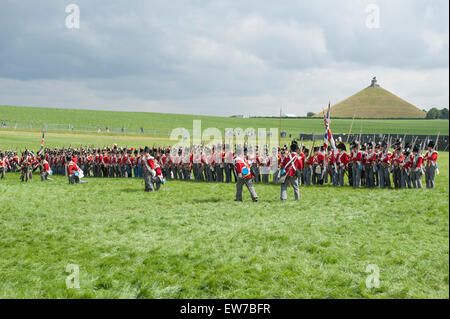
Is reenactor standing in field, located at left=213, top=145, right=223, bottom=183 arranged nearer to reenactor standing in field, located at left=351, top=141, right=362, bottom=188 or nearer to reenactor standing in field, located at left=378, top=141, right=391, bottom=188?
reenactor standing in field, located at left=351, top=141, right=362, bottom=188

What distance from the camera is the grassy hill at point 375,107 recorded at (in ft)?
390

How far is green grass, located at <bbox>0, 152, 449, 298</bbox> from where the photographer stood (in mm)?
6332

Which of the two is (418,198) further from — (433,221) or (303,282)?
(303,282)

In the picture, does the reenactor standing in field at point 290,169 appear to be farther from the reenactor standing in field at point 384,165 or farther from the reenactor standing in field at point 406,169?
the reenactor standing in field at point 406,169

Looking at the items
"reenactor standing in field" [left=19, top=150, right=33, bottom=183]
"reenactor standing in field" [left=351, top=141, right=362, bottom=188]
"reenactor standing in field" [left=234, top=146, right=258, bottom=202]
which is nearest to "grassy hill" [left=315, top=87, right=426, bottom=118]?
"reenactor standing in field" [left=351, top=141, right=362, bottom=188]

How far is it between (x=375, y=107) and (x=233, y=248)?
5475 inches

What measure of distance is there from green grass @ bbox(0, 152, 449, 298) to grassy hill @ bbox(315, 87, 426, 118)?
95.1m

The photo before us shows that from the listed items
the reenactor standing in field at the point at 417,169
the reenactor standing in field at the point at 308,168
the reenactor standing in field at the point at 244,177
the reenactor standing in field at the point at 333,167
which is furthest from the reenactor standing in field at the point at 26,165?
the reenactor standing in field at the point at 417,169

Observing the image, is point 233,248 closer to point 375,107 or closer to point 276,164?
point 276,164

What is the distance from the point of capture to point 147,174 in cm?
1775

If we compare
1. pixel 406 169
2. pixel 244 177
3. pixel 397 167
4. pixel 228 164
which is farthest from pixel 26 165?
pixel 406 169

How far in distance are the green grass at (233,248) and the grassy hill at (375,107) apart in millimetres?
95100
